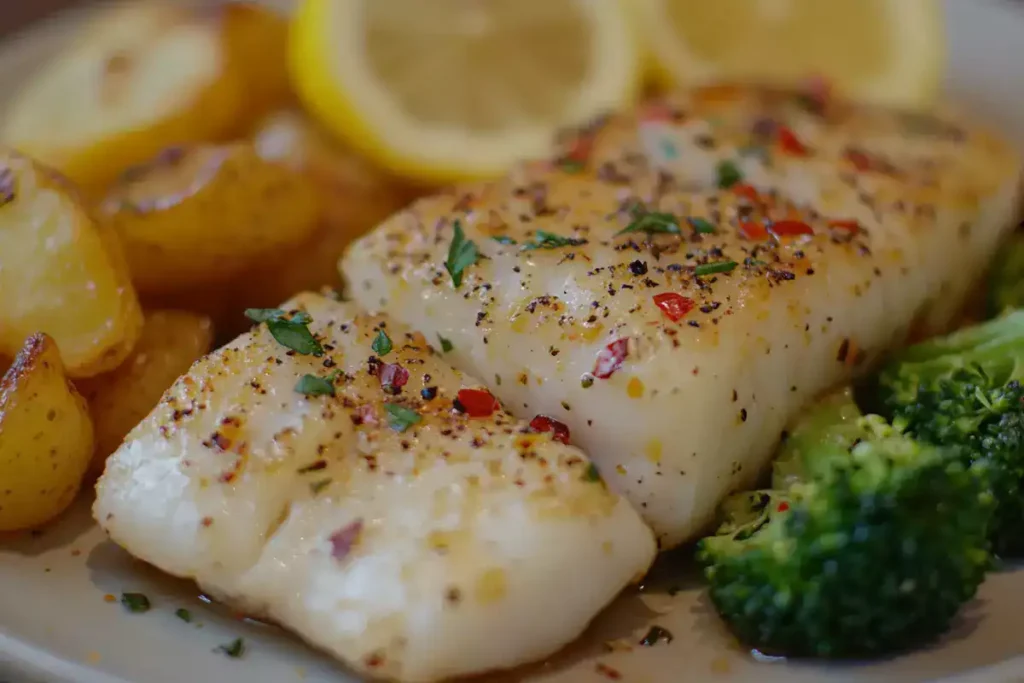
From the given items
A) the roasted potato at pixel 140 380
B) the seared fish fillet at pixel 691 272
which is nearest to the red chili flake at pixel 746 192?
the seared fish fillet at pixel 691 272

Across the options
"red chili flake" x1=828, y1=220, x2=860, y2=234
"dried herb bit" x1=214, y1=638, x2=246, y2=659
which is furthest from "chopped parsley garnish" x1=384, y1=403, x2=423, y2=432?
"red chili flake" x1=828, y1=220, x2=860, y2=234

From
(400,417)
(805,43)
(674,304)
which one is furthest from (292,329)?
(805,43)

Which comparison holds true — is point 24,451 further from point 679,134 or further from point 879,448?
point 679,134

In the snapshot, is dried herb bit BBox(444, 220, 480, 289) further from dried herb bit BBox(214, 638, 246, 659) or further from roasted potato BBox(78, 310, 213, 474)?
dried herb bit BBox(214, 638, 246, 659)

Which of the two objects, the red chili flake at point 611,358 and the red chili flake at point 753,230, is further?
the red chili flake at point 753,230

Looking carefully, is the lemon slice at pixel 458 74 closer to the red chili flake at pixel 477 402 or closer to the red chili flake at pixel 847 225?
the red chili flake at pixel 847 225

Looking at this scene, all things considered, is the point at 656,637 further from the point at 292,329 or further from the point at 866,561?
the point at 292,329

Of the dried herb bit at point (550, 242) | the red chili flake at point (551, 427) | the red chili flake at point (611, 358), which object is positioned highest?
the dried herb bit at point (550, 242)
